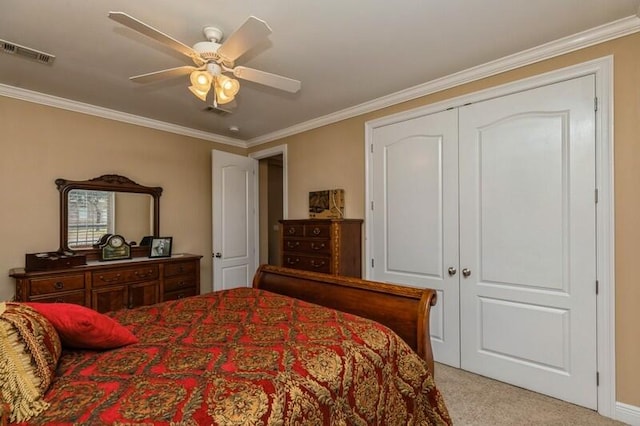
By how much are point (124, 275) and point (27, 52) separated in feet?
6.65

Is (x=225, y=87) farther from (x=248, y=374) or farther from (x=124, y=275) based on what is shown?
(x=124, y=275)

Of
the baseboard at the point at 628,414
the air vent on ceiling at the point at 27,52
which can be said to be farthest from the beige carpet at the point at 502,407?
the air vent on ceiling at the point at 27,52

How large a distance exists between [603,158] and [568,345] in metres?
1.31

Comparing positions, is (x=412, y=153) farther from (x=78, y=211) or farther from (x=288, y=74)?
(x=78, y=211)

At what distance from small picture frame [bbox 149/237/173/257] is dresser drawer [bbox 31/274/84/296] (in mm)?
774

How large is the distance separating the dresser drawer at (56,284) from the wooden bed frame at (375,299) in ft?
6.06

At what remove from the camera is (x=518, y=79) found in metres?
2.44

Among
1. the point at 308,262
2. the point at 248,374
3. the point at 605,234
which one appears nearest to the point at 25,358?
the point at 248,374

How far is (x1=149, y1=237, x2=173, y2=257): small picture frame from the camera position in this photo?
364 centimetres

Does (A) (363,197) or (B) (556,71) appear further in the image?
(A) (363,197)

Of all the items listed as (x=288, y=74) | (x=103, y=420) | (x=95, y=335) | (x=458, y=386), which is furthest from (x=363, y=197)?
(x=103, y=420)

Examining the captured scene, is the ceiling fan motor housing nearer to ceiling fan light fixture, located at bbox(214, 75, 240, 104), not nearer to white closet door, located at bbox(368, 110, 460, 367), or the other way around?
ceiling fan light fixture, located at bbox(214, 75, 240, 104)

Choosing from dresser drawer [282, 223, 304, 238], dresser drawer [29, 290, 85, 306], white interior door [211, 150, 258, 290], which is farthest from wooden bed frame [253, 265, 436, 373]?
dresser drawer [29, 290, 85, 306]

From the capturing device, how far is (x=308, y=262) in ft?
11.0
